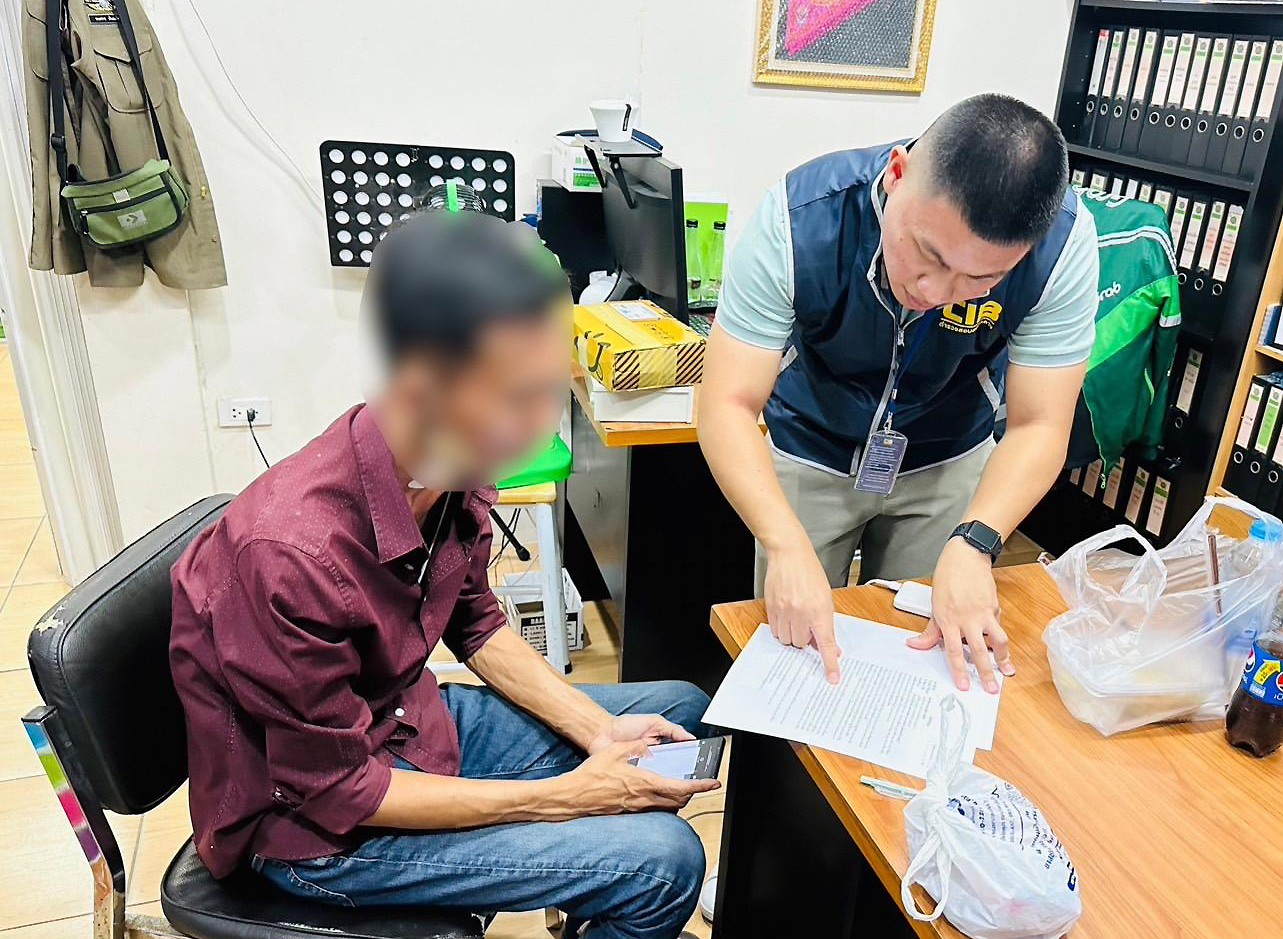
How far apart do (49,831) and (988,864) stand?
1.84m

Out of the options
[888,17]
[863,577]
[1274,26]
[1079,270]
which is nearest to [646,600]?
[863,577]

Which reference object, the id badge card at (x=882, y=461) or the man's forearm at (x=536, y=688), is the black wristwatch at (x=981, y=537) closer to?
the id badge card at (x=882, y=461)

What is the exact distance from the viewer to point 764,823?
4.29 ft

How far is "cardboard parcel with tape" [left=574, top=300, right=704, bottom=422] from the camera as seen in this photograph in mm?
1746

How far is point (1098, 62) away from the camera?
8.96 feet

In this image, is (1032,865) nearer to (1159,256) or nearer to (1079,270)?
(1079,270)

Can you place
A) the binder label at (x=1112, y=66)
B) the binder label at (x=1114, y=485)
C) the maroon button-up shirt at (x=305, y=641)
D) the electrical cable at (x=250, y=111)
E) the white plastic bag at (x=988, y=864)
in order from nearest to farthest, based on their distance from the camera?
the white plastic bag at (x=988, y=864), the maroon button-up shirt at (x=305, y=641), the electrical cable at (x=250, y=111), the binder label at (x=1112, y=66), the binder label at (x=1114, y=485)

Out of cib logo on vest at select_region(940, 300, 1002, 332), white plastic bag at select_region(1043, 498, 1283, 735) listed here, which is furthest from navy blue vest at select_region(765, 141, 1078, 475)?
white plastic bag at select_region(1043, 498, 1283, 735)

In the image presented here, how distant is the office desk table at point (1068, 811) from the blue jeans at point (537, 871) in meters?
0.18

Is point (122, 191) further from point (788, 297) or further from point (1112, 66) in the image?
point (1112, 66)

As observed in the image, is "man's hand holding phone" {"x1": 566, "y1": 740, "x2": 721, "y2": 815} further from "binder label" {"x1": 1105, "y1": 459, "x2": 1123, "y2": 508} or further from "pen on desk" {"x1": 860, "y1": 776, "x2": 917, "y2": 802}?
"binder label" {"x1": 1105, "y1": 459, "x2": 1123, "y2": 508}

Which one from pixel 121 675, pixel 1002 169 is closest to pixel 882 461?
pixel 1002 169

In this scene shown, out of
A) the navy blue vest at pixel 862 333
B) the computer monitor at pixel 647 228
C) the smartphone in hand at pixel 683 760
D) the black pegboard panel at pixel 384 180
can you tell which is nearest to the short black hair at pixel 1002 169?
the navy blue vest at pixel 862 333

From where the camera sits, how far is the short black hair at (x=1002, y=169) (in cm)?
99
